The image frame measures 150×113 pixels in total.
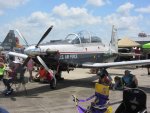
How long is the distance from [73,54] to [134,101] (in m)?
10.5

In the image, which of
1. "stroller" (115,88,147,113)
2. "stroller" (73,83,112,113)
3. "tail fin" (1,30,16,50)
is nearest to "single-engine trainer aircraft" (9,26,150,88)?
A: "stroller" (73,83,112,113)

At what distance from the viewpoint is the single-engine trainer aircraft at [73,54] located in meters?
14.8

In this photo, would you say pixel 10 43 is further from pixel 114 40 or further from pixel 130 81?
pixel 130 81

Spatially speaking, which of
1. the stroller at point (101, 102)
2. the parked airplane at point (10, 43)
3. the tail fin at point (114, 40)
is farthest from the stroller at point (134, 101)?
the parked airplane at point (10, 43)

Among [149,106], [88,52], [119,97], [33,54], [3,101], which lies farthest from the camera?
[88,52]

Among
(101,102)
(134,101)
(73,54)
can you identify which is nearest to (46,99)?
(73,54)

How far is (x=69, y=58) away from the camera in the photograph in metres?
16.2

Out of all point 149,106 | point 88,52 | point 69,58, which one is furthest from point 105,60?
point 149,106

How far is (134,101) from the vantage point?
20.1ft

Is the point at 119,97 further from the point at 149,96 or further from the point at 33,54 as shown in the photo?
the point at 33,54

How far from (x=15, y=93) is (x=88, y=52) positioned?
538cm

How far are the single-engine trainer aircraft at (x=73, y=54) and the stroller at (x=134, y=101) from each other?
8.32 meters

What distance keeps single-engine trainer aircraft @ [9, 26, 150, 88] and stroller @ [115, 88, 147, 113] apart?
8320 mm

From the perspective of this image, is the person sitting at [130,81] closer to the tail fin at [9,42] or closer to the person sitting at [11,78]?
the person sitting at [11,78]
